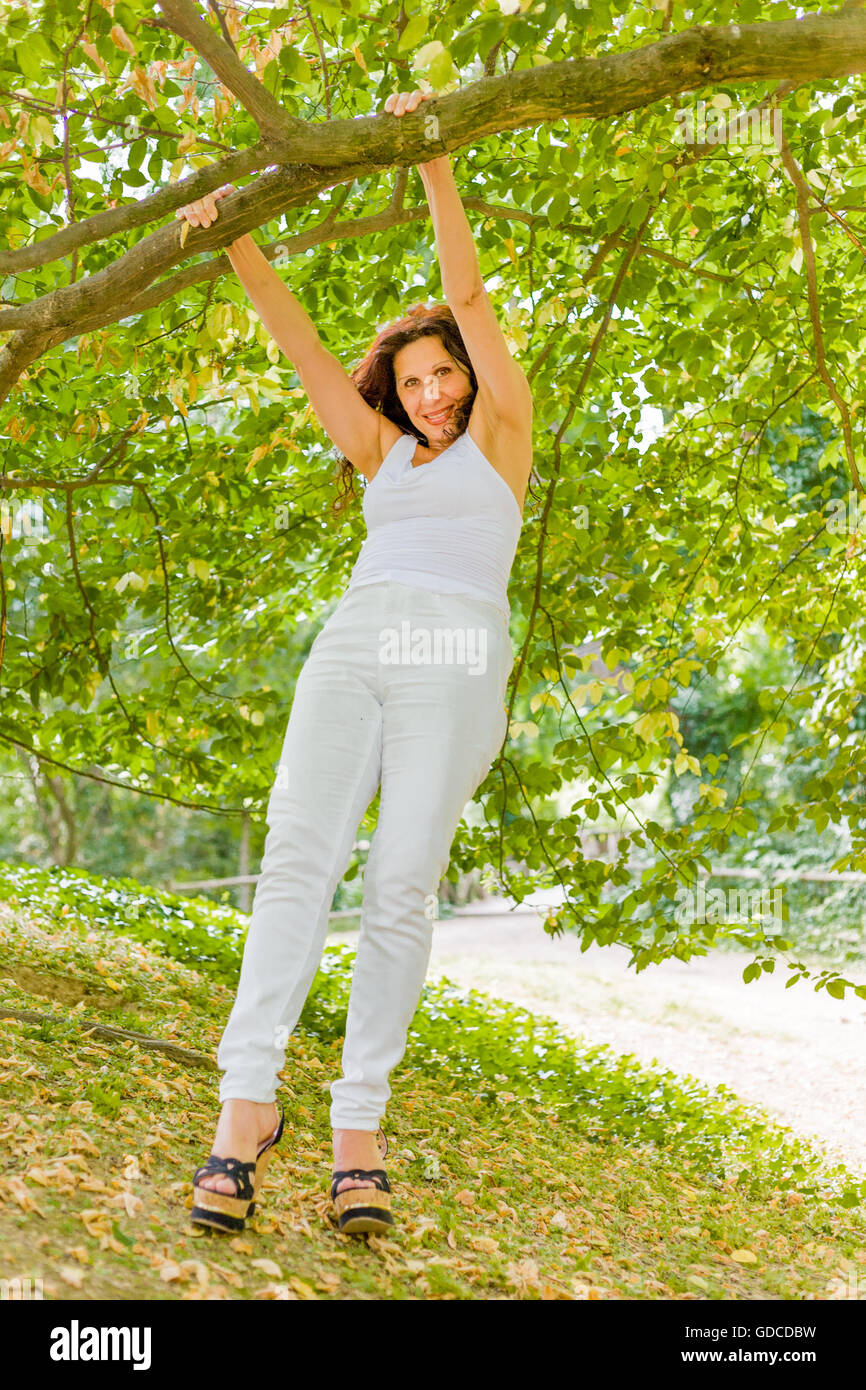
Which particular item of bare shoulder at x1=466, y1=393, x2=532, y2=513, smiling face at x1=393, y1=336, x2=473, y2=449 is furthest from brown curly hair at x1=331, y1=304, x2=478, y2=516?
bare shoulder at x1=466, y1=393, x2=532, y2=513

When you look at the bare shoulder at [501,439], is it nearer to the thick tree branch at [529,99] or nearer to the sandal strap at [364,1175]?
the thick tree branch at [529,99]

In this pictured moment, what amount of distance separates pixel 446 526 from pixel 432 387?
44 cm

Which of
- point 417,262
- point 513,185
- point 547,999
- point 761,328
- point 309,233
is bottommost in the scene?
point 547,999

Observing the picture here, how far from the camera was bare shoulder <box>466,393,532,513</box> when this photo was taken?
2.71 metres

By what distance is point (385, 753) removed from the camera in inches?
96.6

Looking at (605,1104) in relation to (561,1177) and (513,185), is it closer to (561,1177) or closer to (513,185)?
(561,1177)

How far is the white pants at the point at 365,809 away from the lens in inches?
91.2

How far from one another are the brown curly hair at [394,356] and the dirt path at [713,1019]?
15.4 feet

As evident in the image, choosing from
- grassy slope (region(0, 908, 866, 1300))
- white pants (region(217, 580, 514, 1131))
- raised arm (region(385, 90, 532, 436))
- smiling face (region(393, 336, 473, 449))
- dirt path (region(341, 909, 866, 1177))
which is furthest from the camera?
dirt path (region(341, 909, 866, 1177))

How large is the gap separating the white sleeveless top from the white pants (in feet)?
0.20

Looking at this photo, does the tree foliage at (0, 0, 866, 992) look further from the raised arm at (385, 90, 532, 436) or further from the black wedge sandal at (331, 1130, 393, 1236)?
the black wedge sandal at (331, 1130, 393, 1236)

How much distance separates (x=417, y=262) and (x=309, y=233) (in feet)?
7.02

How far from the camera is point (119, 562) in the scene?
5375mm
